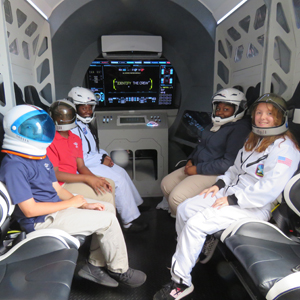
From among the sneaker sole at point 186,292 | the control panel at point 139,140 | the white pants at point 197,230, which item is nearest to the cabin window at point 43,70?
the control panel at point 139,140

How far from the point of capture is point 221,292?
167cm

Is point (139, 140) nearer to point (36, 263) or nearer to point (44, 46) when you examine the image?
point (44, 46)

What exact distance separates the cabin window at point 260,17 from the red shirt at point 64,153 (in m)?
2.00

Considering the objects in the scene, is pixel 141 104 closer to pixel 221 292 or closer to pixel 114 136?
pixel 114 136

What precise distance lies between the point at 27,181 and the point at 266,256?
4.43 ft

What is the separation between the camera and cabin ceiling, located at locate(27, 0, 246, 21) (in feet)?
8.22

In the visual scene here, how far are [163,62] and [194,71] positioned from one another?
0.58m

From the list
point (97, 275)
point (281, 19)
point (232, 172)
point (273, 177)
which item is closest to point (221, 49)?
point (281, 19)

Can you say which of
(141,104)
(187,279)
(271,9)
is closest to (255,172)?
(187,279)

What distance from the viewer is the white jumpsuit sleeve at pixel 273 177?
148 cm

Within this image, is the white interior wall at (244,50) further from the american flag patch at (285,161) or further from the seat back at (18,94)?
the seat back at (18,94)

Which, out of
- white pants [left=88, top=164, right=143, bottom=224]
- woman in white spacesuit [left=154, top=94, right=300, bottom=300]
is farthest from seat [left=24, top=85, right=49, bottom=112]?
woman in white spacesuit [left=154, top=94, right=300, bottom=300]

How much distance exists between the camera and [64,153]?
205 cm

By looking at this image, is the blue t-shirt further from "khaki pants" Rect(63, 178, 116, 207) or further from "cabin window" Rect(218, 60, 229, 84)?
"cabin window" Rect(218, 60, 229, 84)
